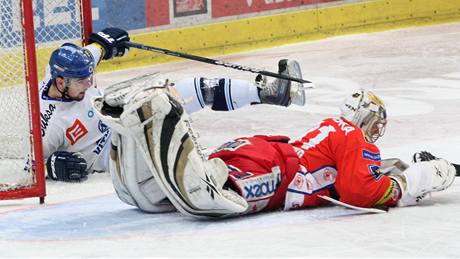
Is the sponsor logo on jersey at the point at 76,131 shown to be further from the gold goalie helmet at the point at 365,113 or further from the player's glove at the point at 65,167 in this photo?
the gold goalie helmet at the point at 365,113

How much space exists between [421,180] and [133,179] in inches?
46.4

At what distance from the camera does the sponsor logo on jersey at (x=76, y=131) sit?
20.5ft

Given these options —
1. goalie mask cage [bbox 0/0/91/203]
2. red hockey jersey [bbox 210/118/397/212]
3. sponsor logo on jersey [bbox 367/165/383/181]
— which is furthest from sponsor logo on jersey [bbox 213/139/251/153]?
goalie mask cage [bbox 0/0/91/203]

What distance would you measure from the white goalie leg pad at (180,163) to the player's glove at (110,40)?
1.91 metres

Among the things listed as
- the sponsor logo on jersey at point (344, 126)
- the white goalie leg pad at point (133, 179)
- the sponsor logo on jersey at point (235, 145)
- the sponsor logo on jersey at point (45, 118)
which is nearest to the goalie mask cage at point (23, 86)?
the sponsor logo on jersey at point (45, 118)

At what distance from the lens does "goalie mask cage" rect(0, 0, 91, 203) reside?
17.7 ft

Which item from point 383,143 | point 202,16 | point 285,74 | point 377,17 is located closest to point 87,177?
point 285,74

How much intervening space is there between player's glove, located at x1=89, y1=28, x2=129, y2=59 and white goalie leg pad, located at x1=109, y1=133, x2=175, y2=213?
64.1 inches

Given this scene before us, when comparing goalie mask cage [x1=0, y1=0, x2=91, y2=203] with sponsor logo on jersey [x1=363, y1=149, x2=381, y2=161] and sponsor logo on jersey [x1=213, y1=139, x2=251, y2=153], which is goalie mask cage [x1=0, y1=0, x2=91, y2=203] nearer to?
sponsor logo on jersey [x1=213, y1=139, x2=251, y2=153]

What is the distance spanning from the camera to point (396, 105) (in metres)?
7.80

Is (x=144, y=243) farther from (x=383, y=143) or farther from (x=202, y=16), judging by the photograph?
(x=202, y=16)

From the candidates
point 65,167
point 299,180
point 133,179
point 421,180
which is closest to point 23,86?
point 65,167

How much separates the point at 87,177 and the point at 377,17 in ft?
16.6

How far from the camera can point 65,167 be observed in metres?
6.05
